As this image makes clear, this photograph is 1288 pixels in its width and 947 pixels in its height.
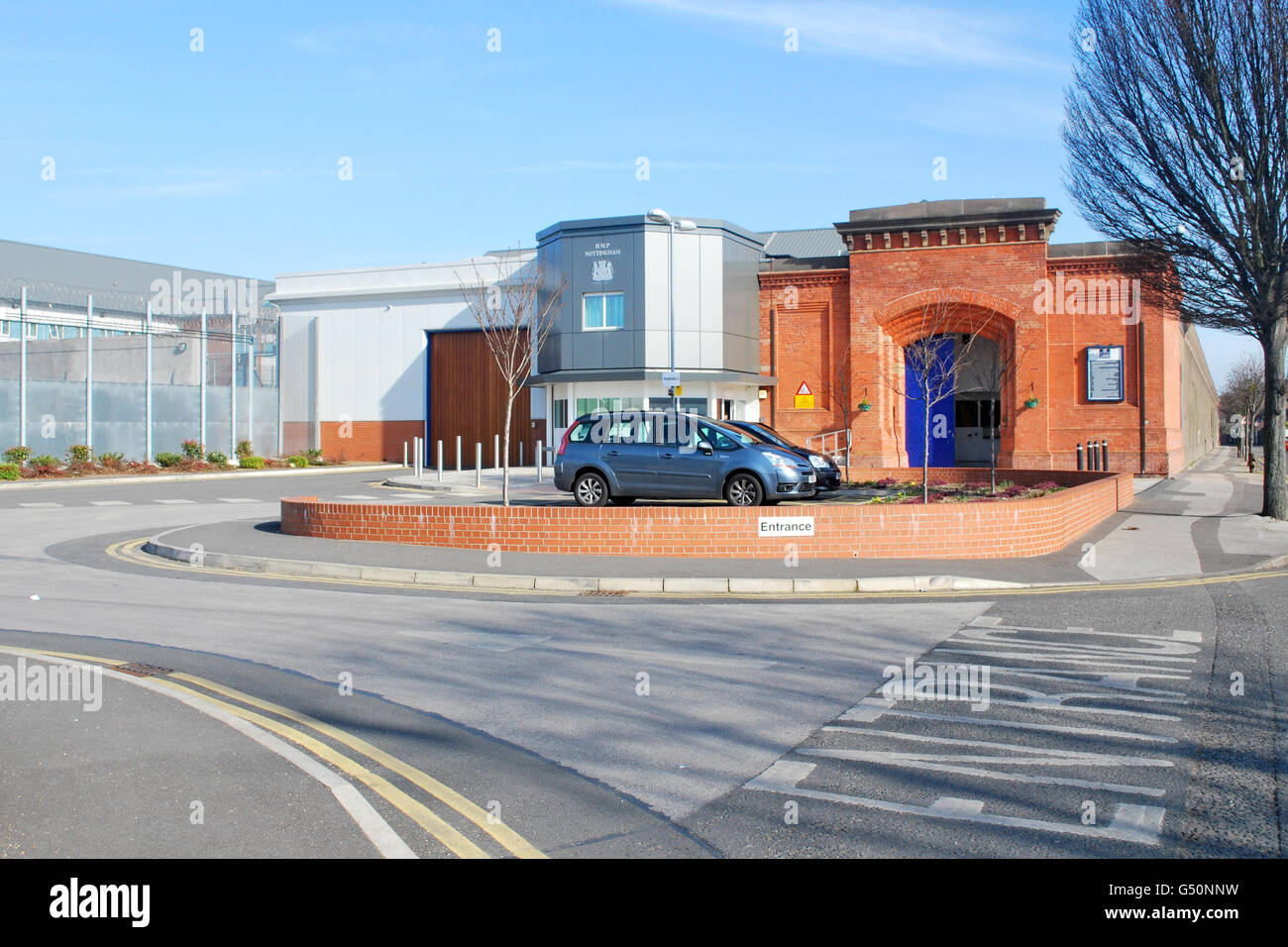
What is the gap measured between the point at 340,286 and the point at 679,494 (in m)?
31.3

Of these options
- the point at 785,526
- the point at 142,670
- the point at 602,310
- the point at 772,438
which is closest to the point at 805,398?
the point at 602,310

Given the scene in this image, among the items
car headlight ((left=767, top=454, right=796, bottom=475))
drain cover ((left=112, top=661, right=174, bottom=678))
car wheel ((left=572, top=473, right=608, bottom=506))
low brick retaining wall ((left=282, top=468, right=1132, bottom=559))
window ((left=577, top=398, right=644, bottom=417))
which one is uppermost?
window ((left=577, top=398, right=644, bottom=417))

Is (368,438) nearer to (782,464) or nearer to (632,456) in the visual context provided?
(632,456)

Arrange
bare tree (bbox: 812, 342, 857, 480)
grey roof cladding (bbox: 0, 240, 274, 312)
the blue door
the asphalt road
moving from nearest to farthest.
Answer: the asphalt road < bare tree (bbox: 812, 342, 857, 480) < the blue door < grey roof cladding (bbox: 0, 240, 274, 312)

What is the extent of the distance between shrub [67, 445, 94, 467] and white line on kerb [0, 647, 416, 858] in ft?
93.6

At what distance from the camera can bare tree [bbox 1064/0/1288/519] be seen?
17016mm

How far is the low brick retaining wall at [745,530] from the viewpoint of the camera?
45.9ft

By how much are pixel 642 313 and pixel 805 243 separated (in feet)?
64.5

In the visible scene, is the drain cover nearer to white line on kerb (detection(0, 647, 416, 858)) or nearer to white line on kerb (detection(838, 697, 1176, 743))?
white line on kerb (detection(0, 647, 416, 858))

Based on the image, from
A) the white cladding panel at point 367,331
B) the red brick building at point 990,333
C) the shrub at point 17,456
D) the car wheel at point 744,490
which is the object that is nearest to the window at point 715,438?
the car wheel at point 744,490

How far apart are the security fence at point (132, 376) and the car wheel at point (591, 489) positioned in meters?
22.4

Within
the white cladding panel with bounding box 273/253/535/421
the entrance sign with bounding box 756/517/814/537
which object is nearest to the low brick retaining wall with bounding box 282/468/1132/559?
the entrance sign with bounding box 756/517/814/537

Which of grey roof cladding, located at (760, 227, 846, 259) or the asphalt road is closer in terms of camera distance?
the asphalt road
